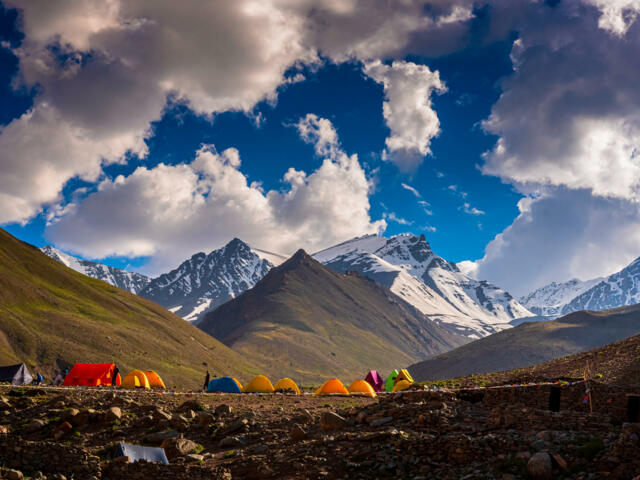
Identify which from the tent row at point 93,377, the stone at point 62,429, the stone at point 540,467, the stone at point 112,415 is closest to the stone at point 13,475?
the stone at point 62,429

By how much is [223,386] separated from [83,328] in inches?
2728

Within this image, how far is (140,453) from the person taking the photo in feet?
69.4

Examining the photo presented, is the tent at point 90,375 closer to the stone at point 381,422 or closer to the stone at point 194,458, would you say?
the stone at point 194,458

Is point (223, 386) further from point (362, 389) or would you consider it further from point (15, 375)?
point (15, 375)

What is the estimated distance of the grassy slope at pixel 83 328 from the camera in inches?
3760

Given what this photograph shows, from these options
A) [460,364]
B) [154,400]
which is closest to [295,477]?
[154,400]

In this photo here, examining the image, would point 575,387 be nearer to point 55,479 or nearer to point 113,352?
point 55,479

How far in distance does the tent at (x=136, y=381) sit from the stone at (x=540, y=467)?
48672 mm

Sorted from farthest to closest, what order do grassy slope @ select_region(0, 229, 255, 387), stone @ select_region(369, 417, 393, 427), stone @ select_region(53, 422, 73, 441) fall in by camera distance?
grassy slope @ select_region(0, 229, 255, 387), stone @ select_region(53, 422, 73, 441), stone @ select_region(369, 417, 393, 427)

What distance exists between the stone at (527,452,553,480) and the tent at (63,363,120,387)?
4944cm

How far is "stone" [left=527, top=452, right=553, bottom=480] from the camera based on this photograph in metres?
16.7

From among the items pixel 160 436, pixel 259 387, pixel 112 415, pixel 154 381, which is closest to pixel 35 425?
pixel 112 415

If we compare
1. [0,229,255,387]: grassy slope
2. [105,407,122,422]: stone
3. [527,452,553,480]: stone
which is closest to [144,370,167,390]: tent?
[0,229,255,387]: grassy slope

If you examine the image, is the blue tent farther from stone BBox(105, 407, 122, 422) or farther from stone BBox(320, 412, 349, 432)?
stone BBox(320, 412, 349, 432)
